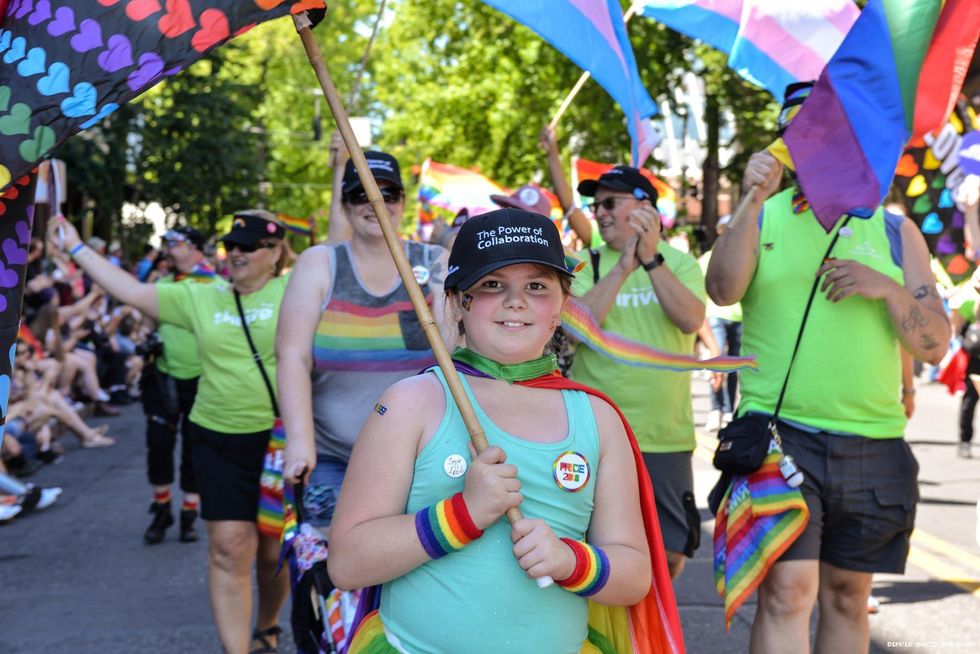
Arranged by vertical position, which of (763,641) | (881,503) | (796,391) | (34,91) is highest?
(34,91)

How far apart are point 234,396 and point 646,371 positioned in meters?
1.95

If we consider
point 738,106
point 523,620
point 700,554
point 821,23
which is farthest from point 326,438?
point 738,106

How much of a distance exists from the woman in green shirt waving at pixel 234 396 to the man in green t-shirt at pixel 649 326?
1553mm

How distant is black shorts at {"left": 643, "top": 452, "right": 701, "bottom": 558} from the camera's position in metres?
5.46

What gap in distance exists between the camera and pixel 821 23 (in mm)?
5773

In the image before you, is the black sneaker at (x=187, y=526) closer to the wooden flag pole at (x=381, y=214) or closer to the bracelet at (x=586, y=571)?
the wooden flag pole at (x=381, y=214)

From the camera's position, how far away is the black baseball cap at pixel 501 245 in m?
2.92

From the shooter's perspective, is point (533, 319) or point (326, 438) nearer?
point (533, 319)

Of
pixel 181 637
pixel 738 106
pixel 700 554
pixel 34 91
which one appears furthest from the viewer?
pixel 738 106

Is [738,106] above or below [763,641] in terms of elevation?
above

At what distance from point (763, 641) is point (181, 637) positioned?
3.06 metres

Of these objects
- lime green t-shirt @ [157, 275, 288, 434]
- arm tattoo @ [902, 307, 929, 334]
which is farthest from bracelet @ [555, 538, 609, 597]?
lime green t-shirt @ [157, 275, 288, 434]

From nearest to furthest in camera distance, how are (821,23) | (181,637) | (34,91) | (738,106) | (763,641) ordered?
(34,91) → (763,641) → (821,23) → (181,637) → (738,106)

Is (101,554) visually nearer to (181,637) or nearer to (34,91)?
(181,637)
